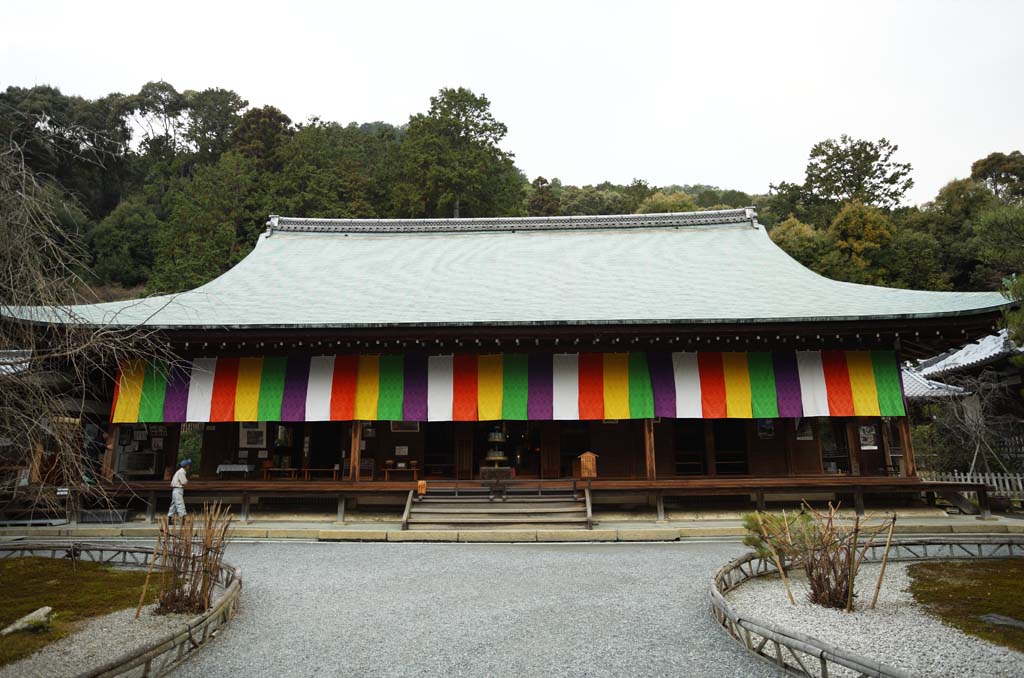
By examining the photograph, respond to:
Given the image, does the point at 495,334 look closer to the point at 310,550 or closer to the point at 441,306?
the point at 441,306

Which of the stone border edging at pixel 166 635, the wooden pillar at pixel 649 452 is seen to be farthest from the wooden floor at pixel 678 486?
the stone border edging at pixel 166 635

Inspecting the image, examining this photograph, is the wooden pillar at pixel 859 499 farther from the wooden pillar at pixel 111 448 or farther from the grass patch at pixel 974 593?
the wooden pillar at pixel 111 448

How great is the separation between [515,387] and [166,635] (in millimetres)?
9258

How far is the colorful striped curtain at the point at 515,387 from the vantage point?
43.8 feet

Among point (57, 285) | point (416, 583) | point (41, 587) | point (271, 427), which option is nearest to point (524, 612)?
point (416, 583)

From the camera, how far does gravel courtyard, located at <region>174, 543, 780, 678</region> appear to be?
493 centimetres

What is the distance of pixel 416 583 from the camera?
7789 millimetres

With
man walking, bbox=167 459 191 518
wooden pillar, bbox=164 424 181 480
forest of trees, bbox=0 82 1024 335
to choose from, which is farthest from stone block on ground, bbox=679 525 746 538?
forest of trees, bbox=0 82 1024 335

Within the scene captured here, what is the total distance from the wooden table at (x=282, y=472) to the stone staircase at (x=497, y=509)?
12.1 ft

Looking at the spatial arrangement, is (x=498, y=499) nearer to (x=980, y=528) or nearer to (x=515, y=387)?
(x=515, y=387)

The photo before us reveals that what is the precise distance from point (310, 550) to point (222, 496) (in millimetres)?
3967

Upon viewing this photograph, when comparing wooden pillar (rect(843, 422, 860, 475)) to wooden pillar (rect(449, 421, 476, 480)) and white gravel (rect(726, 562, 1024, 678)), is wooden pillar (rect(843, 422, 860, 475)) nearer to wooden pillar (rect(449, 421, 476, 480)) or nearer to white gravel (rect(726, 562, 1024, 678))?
white gravel (rect(726, 562, 1024, 678))

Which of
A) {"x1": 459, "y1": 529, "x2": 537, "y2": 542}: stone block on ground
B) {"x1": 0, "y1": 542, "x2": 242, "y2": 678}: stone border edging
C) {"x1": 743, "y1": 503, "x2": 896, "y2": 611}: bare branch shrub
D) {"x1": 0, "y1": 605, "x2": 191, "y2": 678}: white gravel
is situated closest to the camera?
{"x1": 0, "y1": 542, "x2": 242, "y2": 678}: stone border edging

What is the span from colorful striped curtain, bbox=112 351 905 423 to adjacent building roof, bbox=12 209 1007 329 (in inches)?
43.7
